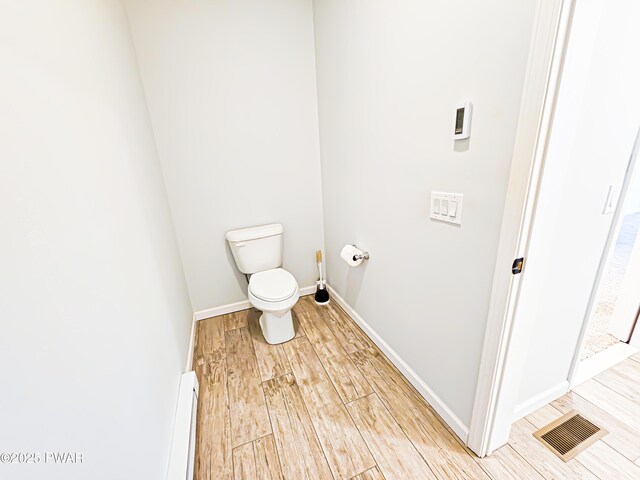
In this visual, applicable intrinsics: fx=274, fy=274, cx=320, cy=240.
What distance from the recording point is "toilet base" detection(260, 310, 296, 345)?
73.4 inches

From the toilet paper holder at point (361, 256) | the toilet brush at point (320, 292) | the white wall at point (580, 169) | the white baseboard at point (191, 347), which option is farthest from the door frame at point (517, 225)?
the white baseboard at point (191, 347)

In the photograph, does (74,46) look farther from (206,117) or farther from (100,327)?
(206,117)

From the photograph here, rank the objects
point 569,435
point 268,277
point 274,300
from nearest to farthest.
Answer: point 569,435 < point 274,300 < point 268,277

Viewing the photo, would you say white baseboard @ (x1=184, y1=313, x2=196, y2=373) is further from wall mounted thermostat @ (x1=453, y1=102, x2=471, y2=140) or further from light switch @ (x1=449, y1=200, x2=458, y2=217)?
wall mounted thermostat @ (x1=453, y1=102, x2=471, y2=140)

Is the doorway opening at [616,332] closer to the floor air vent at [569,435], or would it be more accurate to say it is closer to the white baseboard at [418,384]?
the floor air vent at [569,435]

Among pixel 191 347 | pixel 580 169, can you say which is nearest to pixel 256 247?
pixel 191 347

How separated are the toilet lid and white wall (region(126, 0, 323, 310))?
1.23 feet

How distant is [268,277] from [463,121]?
1.49 meters

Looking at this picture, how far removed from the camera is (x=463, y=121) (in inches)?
37.8

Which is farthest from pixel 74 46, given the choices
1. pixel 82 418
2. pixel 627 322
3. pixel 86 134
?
pixel 627 322

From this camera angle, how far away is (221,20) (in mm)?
1749

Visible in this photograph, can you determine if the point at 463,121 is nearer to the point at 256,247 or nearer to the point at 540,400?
the point at 540,400

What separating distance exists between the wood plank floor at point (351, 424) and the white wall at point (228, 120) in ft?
2.77

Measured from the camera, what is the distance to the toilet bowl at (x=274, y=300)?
1731mm
